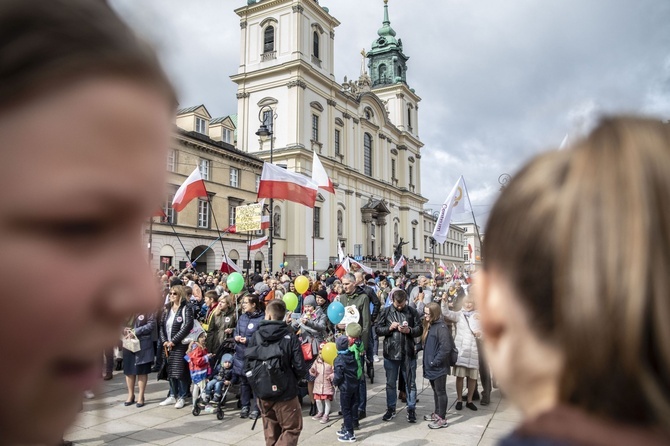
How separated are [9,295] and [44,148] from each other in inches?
5.2

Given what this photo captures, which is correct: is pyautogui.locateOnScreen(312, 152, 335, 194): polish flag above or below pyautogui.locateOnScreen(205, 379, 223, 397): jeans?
above

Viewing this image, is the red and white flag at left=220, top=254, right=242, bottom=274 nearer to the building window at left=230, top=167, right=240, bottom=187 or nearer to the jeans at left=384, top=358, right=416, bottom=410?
the jeans at left=384, top=358, right=416, bottom=410

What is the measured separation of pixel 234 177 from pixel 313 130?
10.6 m

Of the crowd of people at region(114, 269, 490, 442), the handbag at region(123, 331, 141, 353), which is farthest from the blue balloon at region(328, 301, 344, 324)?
the handbag at region(123, 331, 141, 353)

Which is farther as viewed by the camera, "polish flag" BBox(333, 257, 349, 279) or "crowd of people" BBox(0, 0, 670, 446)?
"polish flag" BBox(333, 257, 349, 279)

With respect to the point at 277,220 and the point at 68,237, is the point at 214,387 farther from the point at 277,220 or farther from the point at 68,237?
the point at 277,220

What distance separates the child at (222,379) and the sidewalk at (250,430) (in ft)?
1.10

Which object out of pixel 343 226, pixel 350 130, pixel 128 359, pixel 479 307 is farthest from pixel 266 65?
pixel 479 307

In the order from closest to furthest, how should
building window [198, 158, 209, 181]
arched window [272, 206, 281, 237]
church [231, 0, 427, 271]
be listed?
building window [198, 158, 209, 181]
arched window [272, 206, 281, 237]
church [231, 0, 427, 271]

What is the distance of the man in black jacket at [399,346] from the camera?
22.0 feet

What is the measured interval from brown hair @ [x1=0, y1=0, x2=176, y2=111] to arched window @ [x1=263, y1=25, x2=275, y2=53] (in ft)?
129

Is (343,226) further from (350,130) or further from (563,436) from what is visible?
(563,436)

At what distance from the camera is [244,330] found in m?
6.55

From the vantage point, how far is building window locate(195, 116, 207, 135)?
31438 millimetres
